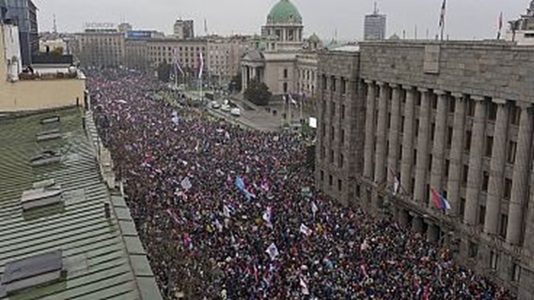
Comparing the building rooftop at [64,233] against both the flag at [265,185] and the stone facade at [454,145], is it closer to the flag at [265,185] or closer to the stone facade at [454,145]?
the stone facade at [454,145]

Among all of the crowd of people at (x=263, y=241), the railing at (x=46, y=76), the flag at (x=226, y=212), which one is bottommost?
the crowd of people at (x=263, y=241)

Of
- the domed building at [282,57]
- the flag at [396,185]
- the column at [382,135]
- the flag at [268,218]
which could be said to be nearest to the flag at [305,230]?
the flag at [268,218]

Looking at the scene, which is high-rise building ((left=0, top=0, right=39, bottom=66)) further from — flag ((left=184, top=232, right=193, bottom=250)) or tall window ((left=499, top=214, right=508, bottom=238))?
tall window ((left=499, top=214, right=508, bottom=238))

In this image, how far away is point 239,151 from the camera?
68.4m

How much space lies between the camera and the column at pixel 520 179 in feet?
117

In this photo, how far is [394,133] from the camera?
5025cm

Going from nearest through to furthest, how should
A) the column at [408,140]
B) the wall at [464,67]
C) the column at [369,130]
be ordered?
the wall at [464,67] → the column at [408,140] → the column at [369,130]

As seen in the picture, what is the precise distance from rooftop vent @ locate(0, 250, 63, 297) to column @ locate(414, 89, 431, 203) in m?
35.8

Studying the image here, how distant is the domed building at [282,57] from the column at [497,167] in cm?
11375

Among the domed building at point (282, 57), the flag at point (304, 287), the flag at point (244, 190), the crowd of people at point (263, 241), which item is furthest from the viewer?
the domed building at point (282, 57)

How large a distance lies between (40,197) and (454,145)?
3040cm

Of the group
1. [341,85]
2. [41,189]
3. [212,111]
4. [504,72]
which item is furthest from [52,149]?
[212,111]

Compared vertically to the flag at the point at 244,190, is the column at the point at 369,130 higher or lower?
higher

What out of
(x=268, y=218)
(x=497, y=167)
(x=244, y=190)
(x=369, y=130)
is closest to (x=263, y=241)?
(x=268, y=218)
